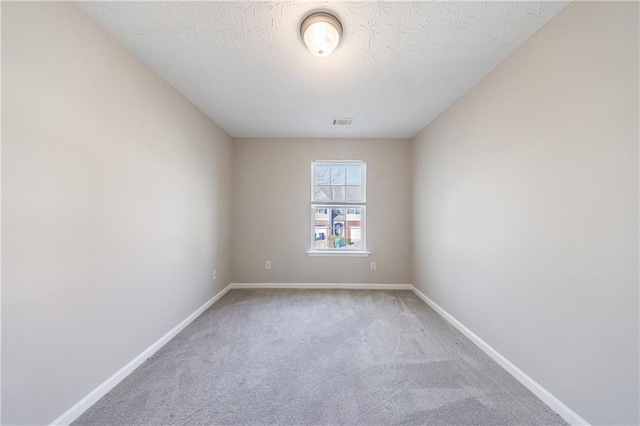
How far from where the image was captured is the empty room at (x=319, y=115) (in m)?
1.19

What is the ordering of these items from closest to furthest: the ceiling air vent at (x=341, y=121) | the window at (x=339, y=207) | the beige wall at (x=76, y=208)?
the beige wall at (x=76, y=208), the ceiling air vent at (x=341, y=121), the window at (x=339, y=207)

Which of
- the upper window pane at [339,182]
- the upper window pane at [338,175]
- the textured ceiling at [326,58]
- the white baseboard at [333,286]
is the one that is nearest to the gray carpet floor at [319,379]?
the white baseboard at [333,286]

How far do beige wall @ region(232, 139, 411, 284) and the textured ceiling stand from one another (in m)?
1.07

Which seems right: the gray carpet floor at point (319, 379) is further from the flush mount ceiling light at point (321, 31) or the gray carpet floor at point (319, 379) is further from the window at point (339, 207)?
the flush mount ceiling light at point (321, 31)

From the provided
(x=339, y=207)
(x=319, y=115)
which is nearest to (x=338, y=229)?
(x=339, y=207)

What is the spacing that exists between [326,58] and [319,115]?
1081 mm

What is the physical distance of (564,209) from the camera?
1.42 m

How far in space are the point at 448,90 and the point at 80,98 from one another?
2.92 metres

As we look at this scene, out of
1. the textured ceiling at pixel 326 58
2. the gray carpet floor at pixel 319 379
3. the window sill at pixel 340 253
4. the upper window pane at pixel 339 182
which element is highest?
the textured ceiling at pixel 326 58

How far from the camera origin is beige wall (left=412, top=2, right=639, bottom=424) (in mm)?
1161

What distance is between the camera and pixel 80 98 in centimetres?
144

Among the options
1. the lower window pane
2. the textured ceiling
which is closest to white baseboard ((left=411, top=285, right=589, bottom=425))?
the lower window pane

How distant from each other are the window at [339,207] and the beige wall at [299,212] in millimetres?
147

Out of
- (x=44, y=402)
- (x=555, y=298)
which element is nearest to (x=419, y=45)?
(x=555, y=298)
